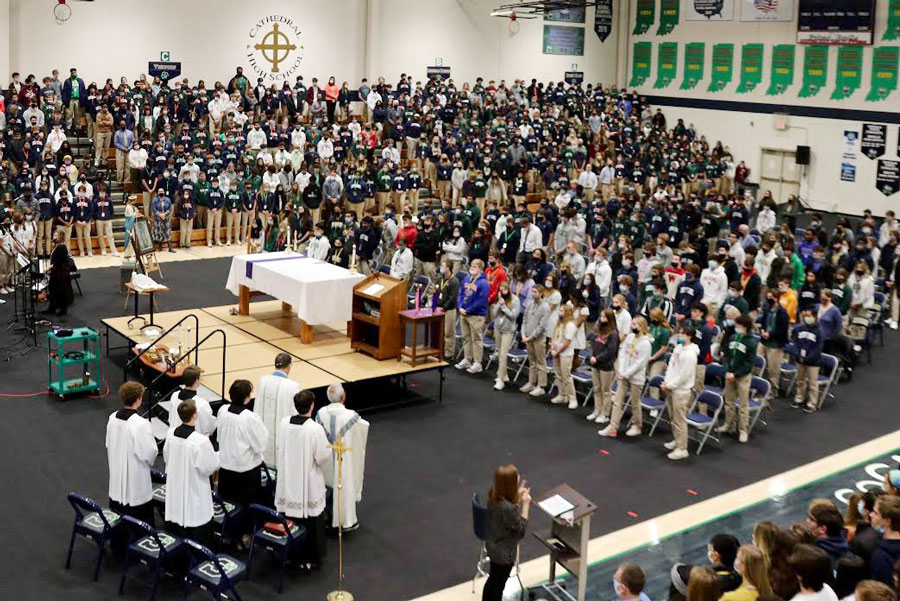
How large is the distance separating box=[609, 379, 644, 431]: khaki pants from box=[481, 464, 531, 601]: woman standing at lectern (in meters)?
5.22

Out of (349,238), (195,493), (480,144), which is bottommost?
(195,493)

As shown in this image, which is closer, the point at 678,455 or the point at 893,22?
the point at 678,455

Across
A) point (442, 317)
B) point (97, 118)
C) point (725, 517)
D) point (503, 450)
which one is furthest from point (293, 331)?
point (97, 118)

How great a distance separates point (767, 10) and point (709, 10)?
2.51m

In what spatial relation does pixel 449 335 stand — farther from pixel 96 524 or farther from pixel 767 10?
pixel 767 10

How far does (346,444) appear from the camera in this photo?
9898mm

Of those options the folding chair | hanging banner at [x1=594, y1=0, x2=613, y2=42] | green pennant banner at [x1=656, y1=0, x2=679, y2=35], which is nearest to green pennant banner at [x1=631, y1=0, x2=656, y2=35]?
green pennant banner at [x1=656, y1=0, x2=679, y2=35]

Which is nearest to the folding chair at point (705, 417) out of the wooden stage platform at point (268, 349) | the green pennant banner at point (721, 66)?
the wooden stage platform at point (268, 349)

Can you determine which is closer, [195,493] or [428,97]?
[195,493]

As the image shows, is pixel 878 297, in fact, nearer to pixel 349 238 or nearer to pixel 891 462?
pixel 891 462

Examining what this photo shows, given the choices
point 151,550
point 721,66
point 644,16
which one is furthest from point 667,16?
point 151,550

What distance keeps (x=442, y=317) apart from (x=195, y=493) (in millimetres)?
6089

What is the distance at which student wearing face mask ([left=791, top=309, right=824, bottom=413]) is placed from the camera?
1418cm

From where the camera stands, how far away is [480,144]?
94.6 feet
